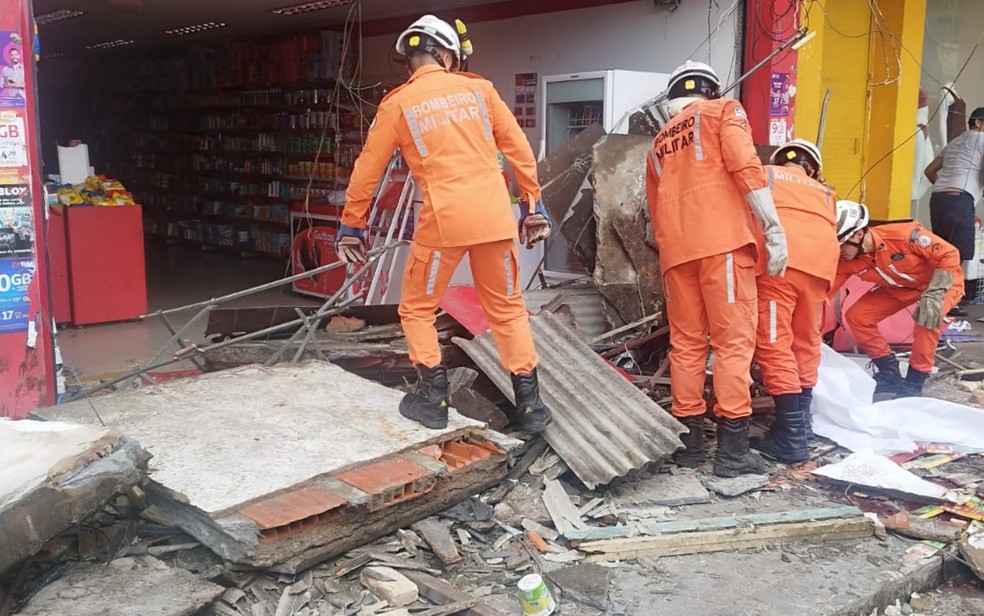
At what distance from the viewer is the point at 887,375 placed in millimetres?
5949

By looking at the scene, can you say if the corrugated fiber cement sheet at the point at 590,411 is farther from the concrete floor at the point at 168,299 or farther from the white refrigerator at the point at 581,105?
the concrete floor at the point at 168,299

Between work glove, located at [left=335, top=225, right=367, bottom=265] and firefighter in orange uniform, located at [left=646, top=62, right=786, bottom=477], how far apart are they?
1.50m

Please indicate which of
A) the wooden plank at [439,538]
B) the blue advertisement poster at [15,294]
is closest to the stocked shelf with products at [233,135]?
the blue advertisement poster at [15,294]

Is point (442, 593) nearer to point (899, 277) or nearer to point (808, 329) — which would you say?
point (808, 329)

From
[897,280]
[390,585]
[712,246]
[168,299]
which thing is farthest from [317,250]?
[390,585]

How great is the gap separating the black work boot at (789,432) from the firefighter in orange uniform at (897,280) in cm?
131

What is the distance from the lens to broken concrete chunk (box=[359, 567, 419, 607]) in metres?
3.12

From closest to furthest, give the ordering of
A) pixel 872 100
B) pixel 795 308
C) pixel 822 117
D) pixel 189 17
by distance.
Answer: pixel 795 308
pixel 822 117
pixel 872 100
pixel 189 17

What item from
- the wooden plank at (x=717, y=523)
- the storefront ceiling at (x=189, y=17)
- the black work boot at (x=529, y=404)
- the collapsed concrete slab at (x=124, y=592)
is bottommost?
the wooden plank at (x=717, y=523)

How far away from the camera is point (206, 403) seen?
4.17 m

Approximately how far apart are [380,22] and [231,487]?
7992 mm

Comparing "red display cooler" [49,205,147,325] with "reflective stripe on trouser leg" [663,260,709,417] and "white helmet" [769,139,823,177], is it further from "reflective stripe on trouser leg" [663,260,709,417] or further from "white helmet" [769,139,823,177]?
"white helmet" [769,139,823,177]

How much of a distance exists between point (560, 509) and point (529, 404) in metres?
0.55

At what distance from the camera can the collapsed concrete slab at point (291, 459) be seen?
3.15 m
